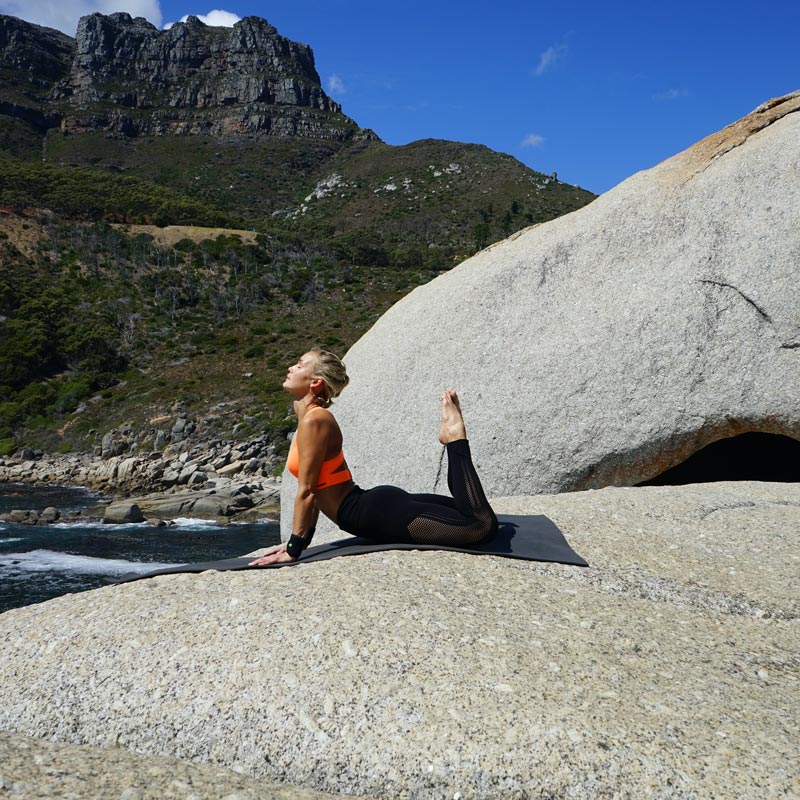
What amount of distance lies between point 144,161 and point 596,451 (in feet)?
362

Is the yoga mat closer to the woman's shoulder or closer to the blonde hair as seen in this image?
the woman's shoulder

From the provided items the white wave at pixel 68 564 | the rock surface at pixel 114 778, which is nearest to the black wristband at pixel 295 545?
the rock surface at pixel 114 778

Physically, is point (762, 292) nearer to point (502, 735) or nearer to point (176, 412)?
point (502, 735)

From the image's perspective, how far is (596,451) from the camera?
→ 289 inches

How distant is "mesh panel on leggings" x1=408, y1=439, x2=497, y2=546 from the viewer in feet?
15.3

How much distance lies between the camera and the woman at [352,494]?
4.61m

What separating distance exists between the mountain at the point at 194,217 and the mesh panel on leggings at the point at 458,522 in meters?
31.5

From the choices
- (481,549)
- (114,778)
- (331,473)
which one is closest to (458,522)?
(481,549)

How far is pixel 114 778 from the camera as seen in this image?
3.00m

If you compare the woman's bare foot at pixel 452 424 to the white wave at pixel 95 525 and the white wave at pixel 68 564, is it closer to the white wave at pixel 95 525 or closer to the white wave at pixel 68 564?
the white wave at pixel 68 564

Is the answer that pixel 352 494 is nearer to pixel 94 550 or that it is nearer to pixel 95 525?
pixel 94 550

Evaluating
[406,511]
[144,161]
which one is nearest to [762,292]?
[406,511]

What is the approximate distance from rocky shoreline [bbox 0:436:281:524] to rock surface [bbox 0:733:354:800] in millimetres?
22832

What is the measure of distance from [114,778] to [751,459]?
25.7 feet
